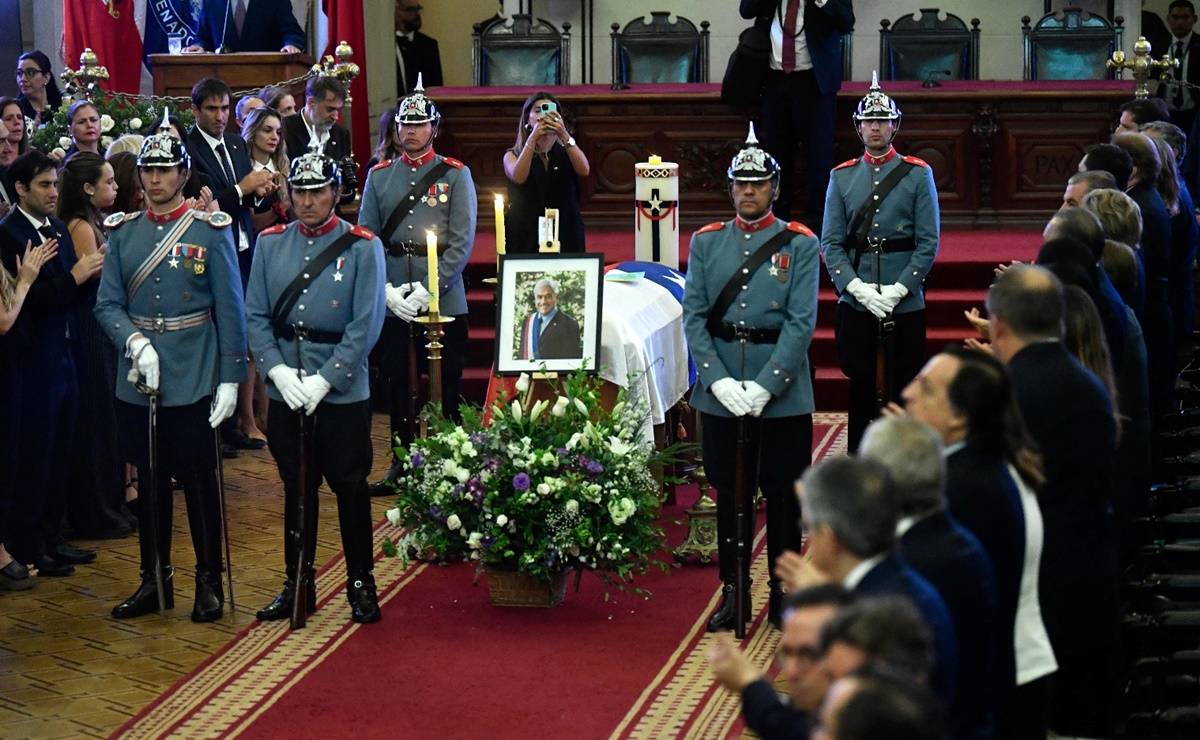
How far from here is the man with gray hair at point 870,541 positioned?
2.75m

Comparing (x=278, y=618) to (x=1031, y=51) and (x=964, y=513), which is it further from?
(x=1031, y=51)

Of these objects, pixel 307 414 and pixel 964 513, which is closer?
pixel 964 513

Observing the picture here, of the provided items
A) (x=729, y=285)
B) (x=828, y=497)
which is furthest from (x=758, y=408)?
(x=828, y=497)

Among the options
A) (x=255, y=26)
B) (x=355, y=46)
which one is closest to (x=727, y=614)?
(x=255, y=26)

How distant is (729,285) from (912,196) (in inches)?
65.9

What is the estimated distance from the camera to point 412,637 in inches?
230

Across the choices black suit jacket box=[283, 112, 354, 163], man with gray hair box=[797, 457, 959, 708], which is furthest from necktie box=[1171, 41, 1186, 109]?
man with gray hair box=[797, 457, 959, 708]

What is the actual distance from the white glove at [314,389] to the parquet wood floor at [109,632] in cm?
88

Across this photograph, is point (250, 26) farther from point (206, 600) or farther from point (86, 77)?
Result: point (206, 600)

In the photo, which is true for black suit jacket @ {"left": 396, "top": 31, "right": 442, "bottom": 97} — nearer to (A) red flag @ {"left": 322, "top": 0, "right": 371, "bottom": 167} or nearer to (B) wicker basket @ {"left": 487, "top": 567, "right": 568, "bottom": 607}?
(A) red flag @ {"left": 322, "top": 0, "right": 371, "bottom": 167}

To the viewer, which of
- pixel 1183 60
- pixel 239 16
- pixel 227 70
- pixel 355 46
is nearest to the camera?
pixel 227 70

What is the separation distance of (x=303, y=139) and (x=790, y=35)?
9.82 feet

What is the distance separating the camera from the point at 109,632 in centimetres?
599

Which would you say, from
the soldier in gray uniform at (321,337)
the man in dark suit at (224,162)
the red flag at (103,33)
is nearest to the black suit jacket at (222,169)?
the man in dark suit at (224,162)
